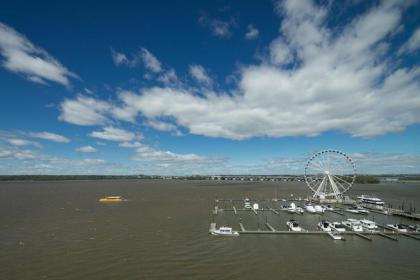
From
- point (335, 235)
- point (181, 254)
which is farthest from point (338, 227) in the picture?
point (181, 254)

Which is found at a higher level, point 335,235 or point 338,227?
point 338,227

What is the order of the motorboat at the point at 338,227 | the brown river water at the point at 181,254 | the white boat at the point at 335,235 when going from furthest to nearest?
the motorboat at the point at 338,227 < the white boat at the point at 335,235 < the brown river water at the point at 181,254

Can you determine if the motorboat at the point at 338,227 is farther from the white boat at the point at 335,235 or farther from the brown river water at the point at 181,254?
the brown river water at the point at 181,254

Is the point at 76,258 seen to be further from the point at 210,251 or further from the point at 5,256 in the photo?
the point at 210,251

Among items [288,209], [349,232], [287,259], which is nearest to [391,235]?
[349,232]

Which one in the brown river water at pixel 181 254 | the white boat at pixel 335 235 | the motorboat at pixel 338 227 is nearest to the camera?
the brown river water at pixel 181 254

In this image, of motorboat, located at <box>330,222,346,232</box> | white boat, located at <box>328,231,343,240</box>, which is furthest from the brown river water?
motorboat, located at <box>330,222,346,232</box>

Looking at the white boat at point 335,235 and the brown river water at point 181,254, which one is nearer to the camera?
the brown river water at point 181,254

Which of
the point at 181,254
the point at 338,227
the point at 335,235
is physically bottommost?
the point at 181,254

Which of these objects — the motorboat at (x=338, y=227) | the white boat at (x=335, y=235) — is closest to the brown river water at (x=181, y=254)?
the white boat at (x=335, y=235)

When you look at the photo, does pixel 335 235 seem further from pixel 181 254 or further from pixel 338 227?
pixel 181 254

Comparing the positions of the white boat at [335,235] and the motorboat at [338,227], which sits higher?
the motorboat at [338,227]
